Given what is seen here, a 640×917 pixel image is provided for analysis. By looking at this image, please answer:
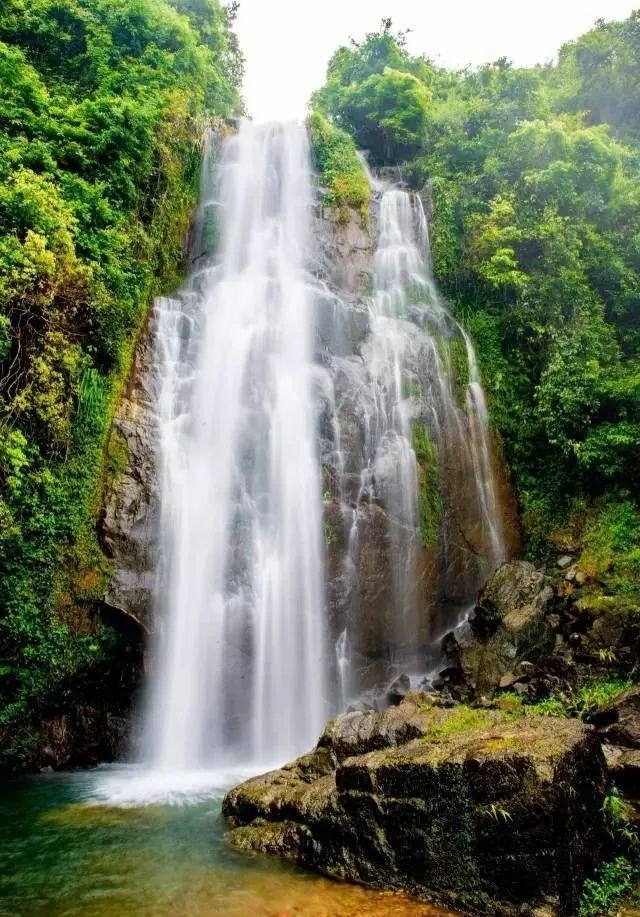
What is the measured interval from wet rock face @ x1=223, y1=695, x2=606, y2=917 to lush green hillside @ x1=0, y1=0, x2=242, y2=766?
5.29 metres

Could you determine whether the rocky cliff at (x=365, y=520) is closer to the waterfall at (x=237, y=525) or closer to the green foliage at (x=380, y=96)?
the waterfall at (x=237, y=525)

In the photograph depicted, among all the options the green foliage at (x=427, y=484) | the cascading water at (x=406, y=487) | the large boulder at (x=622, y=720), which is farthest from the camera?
the green foliage at (x=427, y=484)

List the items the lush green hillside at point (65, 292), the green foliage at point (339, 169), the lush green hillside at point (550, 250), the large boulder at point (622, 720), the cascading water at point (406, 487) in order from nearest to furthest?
the large boulder at point (622, 720), the lush green hillside at point (65, 292), the cascading water at point (406, 487), the lush green hillside at point (550, 250), the green foliage at point (339, 169)

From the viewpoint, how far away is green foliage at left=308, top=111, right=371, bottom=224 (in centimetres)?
1761

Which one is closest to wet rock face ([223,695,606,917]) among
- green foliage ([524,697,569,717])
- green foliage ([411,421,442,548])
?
green foliage ([524,697,569,717])

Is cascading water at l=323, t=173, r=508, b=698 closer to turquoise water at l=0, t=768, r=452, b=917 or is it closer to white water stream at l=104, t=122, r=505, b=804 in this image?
white water stream at l=104, t=122, r=505, b=804

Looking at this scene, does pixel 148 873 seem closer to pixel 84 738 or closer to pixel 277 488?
pixel 84 738

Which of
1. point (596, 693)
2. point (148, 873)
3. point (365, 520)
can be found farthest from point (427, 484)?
point (148, 873)

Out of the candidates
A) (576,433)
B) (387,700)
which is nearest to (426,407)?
(576,433)

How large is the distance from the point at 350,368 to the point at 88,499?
6.65 metres

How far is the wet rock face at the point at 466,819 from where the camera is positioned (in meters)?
4.28

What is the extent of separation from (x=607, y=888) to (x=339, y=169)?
62.3 ft

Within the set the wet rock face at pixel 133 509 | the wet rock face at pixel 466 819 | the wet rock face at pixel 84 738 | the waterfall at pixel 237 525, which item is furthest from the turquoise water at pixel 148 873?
the wet rock face at pixel 133 509

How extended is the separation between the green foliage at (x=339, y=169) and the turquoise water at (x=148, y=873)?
1588 centimetres
